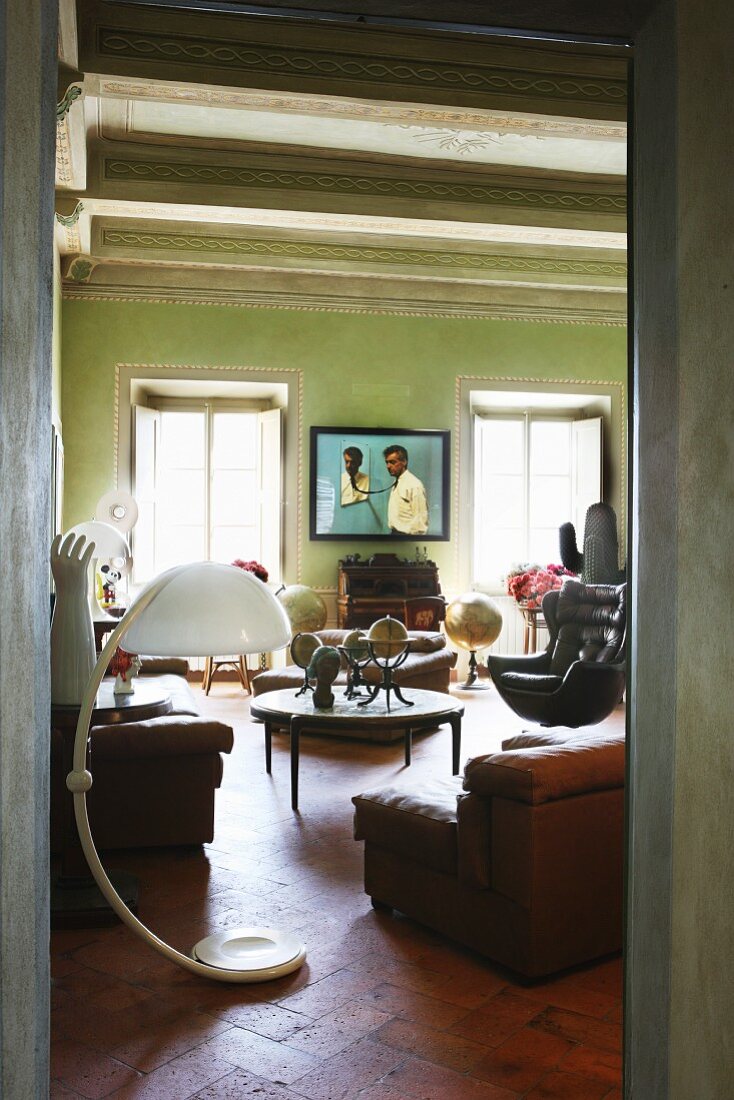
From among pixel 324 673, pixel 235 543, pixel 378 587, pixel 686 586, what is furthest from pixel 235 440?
pixel 686 586

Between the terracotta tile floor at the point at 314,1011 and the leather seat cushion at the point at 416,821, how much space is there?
320 mm

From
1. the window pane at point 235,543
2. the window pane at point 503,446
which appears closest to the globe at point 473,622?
the window pane at point 503,446

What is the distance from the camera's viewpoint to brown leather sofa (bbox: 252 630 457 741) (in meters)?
7.08

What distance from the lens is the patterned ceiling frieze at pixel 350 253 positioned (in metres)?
9.22

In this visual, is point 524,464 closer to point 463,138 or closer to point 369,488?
point 369,488

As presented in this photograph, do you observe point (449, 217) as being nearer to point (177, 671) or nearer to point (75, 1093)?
point (177, 671)

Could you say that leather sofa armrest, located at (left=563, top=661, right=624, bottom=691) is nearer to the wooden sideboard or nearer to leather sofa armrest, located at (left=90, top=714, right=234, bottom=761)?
leather sofa armrest, located at (left=90, top=714, right=234, bottom=761)

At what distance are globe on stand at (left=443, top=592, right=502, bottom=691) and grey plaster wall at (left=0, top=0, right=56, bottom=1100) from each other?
8114 mm

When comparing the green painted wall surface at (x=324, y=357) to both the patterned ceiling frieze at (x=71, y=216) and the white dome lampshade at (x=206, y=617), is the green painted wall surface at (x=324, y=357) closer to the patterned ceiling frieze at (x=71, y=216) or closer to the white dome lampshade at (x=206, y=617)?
the patterned ceiling frieze at (x=71, y=216)

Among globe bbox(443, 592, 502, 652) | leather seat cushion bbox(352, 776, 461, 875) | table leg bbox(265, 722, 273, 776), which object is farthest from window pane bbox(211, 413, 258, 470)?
leather seat cushion bbox(352, 776, 461, 875)

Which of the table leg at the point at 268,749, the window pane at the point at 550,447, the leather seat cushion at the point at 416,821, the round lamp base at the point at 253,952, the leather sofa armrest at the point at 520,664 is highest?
the window pane at the point at 550,447

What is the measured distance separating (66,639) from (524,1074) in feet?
7.55

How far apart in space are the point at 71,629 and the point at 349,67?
160 inches

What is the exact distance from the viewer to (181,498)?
10188mm
